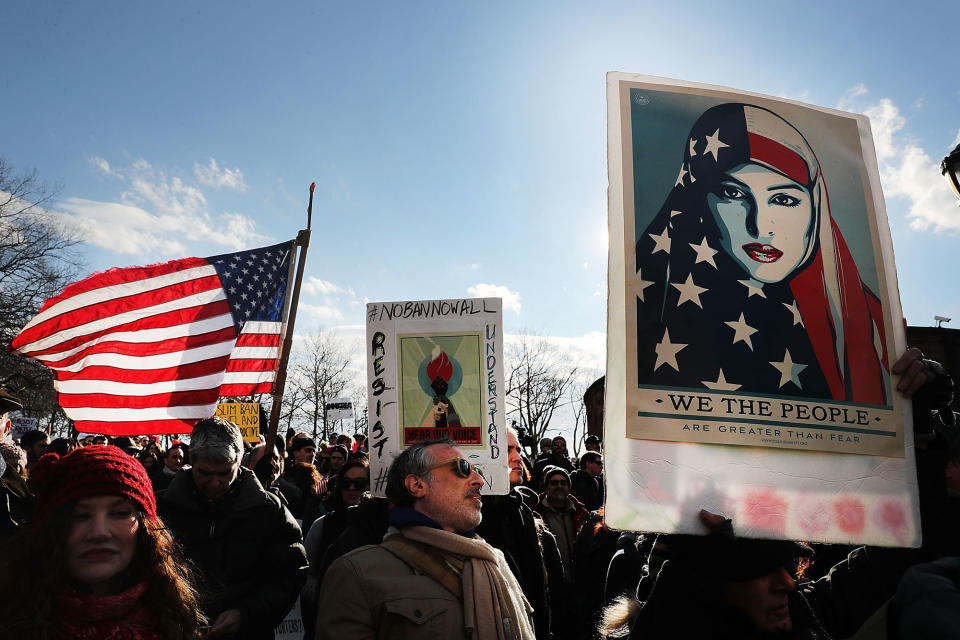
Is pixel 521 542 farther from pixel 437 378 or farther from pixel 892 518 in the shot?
pixel 892 518

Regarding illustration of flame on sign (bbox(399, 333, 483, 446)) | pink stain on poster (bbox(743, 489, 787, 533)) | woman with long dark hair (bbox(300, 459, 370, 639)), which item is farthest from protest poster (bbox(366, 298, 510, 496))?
pink stain on poster (bbox(743, 489, 787, 533))

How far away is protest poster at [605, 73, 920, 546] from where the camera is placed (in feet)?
5.41

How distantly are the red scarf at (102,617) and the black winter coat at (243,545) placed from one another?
4.51ft

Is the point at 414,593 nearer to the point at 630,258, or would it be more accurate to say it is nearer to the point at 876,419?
Result: the point at 630,258

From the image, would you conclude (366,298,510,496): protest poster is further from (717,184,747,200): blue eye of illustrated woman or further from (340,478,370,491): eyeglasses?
(717,184,747,200): blue eye of illustrated woman

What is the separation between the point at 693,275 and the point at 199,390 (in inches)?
236

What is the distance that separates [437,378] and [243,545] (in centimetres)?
146

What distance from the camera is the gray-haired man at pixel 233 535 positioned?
3.16 meters

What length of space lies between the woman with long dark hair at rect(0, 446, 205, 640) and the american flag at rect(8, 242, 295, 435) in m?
4.34

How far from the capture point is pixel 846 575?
7.82 ft

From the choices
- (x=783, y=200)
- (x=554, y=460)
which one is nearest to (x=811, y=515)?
(x=783, y=200)

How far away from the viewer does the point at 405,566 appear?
2314 mm

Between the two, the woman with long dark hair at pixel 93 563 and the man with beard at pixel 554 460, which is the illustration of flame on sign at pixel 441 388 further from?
the man with beard at pixel 554 460

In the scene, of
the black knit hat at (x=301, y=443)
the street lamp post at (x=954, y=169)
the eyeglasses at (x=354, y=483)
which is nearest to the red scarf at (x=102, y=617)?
the eyeglasses at (x=354, y=483)
